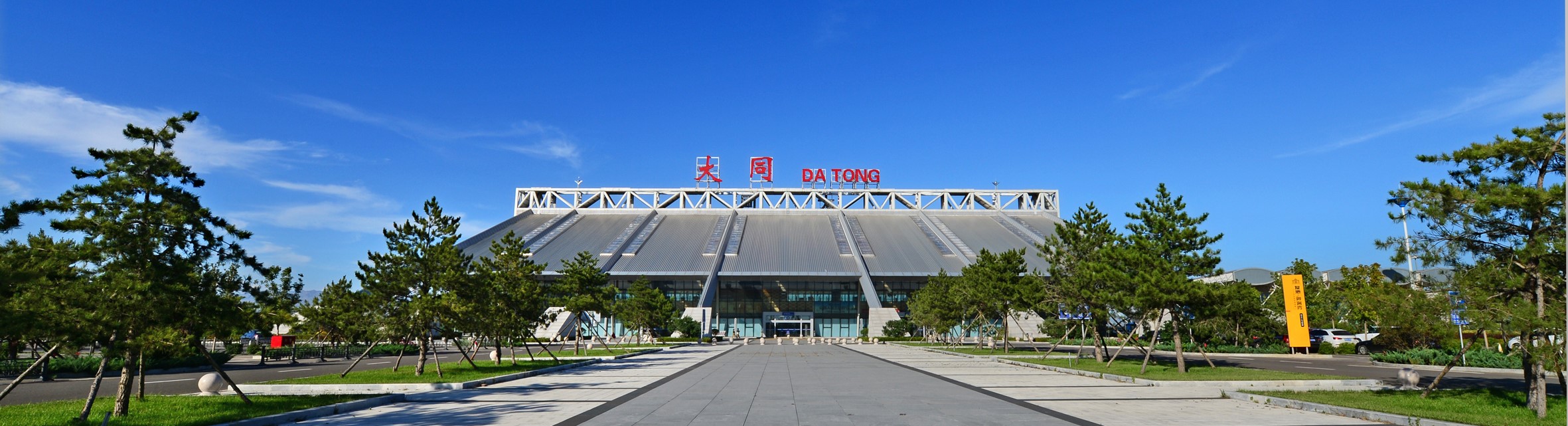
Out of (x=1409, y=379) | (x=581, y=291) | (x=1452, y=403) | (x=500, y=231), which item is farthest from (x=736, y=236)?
(x=1452, y=403)

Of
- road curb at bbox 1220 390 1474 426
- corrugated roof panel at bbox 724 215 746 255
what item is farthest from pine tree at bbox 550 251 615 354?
corrugated roof panel at bbox 724 215 746 255

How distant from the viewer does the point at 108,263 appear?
13.1m

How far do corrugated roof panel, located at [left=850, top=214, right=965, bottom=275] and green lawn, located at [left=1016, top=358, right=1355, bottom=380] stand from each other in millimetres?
37464

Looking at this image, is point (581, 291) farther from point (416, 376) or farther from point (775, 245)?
point (775, 245)

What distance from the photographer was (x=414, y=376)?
22.3 m

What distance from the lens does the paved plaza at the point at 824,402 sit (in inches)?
509

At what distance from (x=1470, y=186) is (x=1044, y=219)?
92.7m

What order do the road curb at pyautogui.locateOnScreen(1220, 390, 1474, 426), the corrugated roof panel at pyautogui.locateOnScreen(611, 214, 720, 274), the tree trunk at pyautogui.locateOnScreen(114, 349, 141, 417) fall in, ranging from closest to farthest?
the road curb at pyautogui.locateOnScreen(1220, 390, 1474, 426) → the tree trunk at pyautogui.locateOnScreen(114, 349, 141, 417) → the corrugated roof panel at pyautogui.locateOnScreen(611, 214, 720, 274)

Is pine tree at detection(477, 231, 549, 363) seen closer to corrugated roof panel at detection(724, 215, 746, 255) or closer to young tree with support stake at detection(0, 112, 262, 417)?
young tree with support stake at detection(0, 112, 262, 417)

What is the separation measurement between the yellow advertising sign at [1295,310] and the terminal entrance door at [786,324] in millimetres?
48533

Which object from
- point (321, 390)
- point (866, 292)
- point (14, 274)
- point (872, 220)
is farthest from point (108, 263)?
point (872, 220)

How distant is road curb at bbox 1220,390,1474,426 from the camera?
40.4ft

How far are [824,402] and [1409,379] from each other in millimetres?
14652

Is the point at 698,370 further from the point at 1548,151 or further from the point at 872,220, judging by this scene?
the point at 872,220
